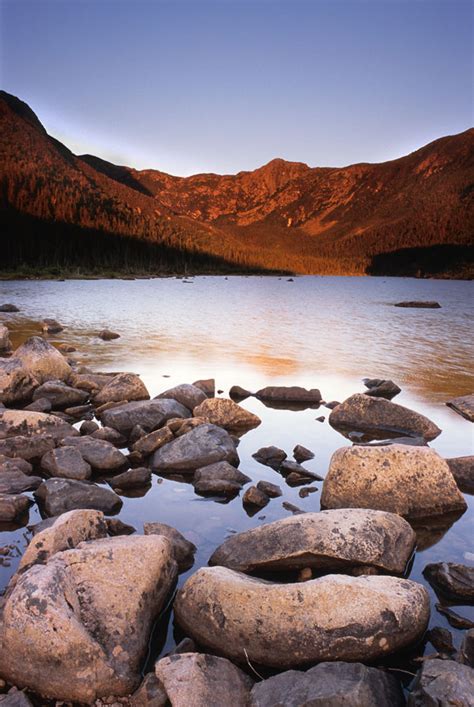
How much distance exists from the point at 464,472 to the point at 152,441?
457 cm

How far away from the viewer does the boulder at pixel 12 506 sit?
5938mm

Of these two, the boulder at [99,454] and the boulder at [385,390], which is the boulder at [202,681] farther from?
the boulder at [385,390]

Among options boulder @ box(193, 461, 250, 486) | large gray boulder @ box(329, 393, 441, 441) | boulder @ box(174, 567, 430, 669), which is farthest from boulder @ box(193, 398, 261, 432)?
boulder @ box(174, 567, 430, 669)

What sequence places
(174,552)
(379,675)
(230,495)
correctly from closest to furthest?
1. (379,675)
2. (174,552)
3. (230,495)

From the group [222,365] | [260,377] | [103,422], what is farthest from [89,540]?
[222,365]

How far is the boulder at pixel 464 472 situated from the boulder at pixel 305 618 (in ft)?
11.2

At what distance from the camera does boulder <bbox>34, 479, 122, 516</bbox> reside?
6.11 metres

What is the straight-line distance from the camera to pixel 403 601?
4.01m

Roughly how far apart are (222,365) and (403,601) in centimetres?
1399

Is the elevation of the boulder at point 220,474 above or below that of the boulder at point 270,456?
above

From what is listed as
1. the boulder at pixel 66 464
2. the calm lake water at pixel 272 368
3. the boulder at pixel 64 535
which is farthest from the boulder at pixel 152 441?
the boulder at pixel 64 535

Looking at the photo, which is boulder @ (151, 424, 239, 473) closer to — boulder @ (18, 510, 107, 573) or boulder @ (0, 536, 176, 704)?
boulder @ (18, 510, 107, 573)

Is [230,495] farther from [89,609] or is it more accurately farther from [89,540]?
[89,609]

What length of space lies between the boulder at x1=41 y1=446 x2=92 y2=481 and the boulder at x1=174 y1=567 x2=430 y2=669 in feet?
11.0
